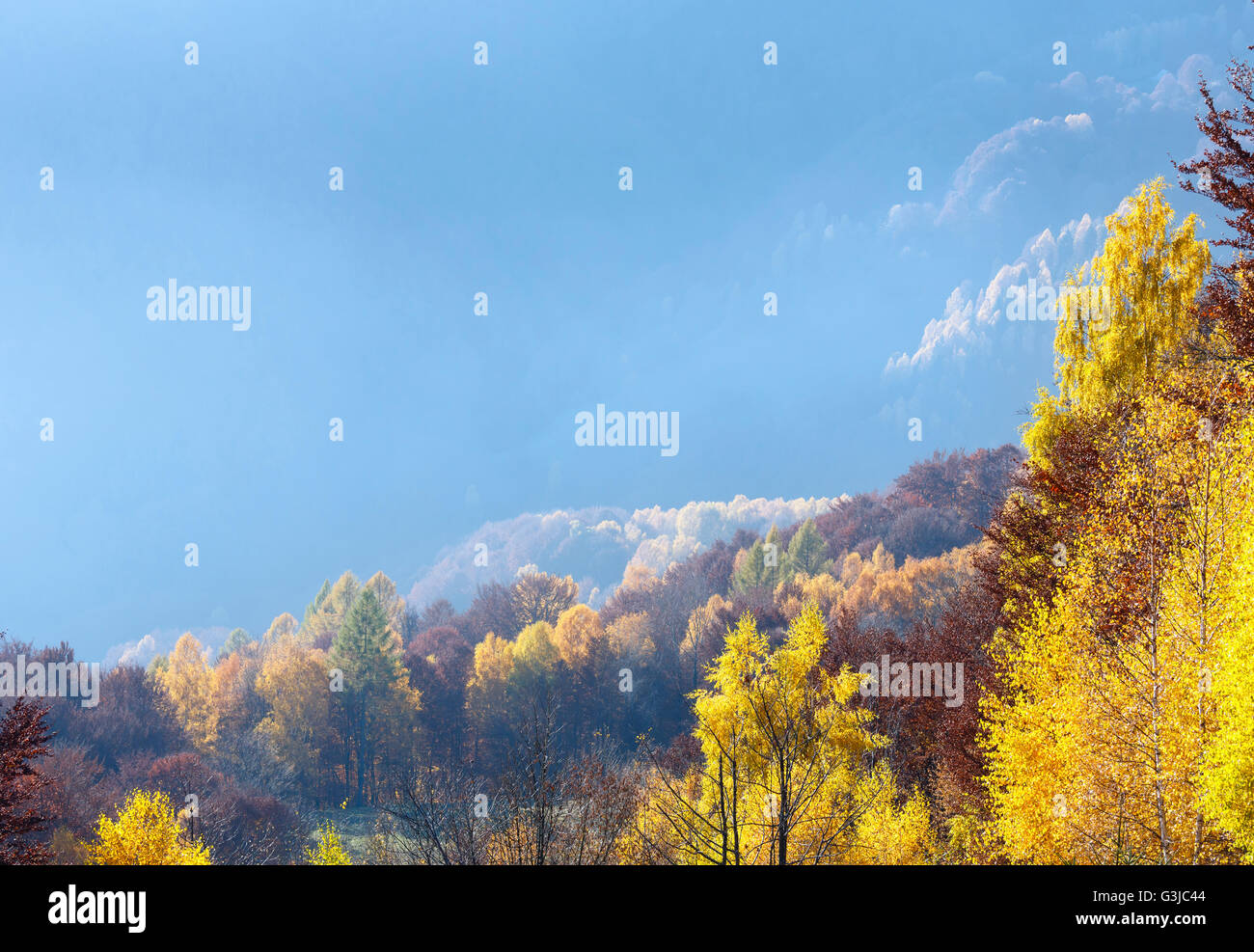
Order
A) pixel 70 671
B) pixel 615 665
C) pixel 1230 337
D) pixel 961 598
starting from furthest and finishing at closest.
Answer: pixel 615 665
pixel 70 671
pixel 961 598
pixel 1230 337

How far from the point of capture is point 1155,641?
12.7 meters

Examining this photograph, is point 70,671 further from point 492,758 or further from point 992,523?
point 992,523

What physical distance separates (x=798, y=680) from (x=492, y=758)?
185 feet

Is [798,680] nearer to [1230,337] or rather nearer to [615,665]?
[1230,337]

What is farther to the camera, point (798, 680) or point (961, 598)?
point (961, 598)

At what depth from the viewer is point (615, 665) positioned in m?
79.1

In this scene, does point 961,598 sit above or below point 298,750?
above

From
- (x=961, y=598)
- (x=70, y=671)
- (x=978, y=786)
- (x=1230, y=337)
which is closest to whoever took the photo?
(x=1230, y=337)

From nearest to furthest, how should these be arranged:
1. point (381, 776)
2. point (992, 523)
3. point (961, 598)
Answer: point (992, 523)
point (961, 598)
point (381, 776)
